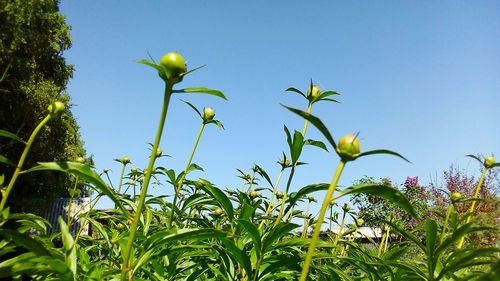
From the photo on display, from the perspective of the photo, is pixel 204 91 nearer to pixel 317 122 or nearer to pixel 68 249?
pixel 317 122

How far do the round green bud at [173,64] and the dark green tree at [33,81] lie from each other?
12.0 meters

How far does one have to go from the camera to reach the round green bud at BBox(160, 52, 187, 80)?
50 centimetres

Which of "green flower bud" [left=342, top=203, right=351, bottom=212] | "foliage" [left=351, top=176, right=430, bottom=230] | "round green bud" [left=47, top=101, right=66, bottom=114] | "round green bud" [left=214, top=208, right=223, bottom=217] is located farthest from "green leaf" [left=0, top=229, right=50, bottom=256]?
"foliage" [left=351, top=176, right=430, bottom=230]

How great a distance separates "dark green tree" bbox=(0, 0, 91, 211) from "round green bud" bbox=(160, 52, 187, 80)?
12.0 metres

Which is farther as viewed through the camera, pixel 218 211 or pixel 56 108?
pixel 218 211

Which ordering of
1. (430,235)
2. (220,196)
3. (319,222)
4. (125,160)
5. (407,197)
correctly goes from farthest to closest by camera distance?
(407,197)
(125,160)
(220,196)
(430,235)
(319,222)

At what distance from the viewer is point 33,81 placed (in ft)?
41.7

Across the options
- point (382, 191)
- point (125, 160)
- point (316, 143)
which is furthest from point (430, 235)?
point (125, 160)

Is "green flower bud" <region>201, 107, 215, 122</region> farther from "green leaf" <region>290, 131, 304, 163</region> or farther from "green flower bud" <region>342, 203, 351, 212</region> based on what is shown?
"green flower bud" <region>342, 203, 351, 212</region>

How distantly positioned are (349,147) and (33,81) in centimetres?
1399

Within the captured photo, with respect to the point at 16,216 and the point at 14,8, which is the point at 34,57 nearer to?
the point at 14,8

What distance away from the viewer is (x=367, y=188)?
1.70 ft

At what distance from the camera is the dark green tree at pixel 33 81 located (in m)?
12.3

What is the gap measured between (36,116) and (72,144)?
2.49 meters
